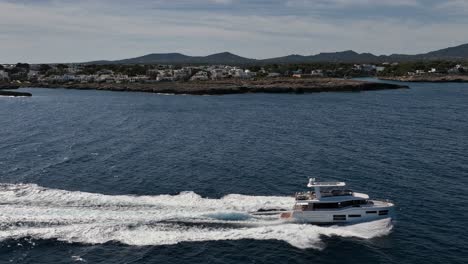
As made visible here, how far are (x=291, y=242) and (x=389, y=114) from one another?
81.5 m

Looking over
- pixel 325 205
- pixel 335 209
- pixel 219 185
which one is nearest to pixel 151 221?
pixel 219 185

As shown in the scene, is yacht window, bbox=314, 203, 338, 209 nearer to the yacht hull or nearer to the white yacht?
the white yacht

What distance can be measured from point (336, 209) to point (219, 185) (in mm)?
15602

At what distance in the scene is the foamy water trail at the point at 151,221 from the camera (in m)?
41.3

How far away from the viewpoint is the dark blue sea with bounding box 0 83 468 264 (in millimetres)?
39375

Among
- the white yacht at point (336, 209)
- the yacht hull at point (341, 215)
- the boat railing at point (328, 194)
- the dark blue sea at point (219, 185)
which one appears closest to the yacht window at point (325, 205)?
the white yacht at point (336, 209)

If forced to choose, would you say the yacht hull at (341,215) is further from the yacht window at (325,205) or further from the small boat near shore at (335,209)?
the yacht window at (325,205)

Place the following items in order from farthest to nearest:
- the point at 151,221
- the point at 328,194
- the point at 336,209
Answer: the point at 328,194 < the point at 336,209 < the point at 151,221

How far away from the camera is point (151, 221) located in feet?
144

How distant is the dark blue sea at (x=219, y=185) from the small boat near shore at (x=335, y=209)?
1.00 metres

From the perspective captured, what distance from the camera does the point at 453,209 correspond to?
154 feet

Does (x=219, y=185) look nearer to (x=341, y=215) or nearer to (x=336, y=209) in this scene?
(x=336, y=209)

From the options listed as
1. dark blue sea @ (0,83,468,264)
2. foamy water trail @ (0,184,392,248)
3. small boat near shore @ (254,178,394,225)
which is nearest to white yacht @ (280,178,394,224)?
small boat near shore @ (254,178,394,225)

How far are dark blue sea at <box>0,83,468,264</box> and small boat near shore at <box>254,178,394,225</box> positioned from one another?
1.00m
